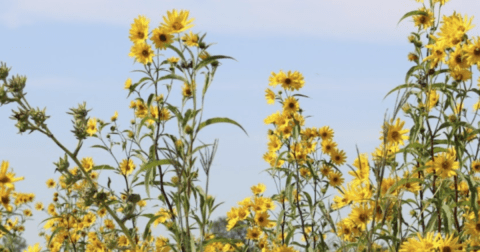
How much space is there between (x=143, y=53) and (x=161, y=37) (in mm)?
245

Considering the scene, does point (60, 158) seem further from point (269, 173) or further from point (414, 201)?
point (269, 173)

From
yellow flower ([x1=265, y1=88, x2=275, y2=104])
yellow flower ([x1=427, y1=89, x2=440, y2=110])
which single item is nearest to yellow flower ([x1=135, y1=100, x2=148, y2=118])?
yellow flower ([x1=265, y1=88, x2=275, y2=104])

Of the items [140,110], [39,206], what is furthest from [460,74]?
[39,206]

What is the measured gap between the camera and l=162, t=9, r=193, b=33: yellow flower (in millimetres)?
3020

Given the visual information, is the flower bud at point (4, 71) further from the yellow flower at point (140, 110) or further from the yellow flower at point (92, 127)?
the yellow flower at point (92, 127)

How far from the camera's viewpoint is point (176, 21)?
3037 millimetres

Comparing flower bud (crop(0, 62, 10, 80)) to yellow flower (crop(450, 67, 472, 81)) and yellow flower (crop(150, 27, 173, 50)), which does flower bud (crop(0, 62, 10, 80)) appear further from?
yellow flower (crop(450, 67, 472, 81))

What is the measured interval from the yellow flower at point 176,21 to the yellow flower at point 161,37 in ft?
0.09

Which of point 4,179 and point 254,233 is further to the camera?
point 254,233

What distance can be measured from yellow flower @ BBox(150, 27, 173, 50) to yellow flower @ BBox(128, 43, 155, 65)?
5.1 inches

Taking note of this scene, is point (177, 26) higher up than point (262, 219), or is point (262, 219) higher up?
point (177, 26)

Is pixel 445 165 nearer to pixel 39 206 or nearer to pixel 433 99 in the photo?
pixel 433 99

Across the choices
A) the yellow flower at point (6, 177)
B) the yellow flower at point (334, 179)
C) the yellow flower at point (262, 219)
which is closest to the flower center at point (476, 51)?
the yellow flower at point (334, 179)

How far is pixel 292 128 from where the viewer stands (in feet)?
15.2
